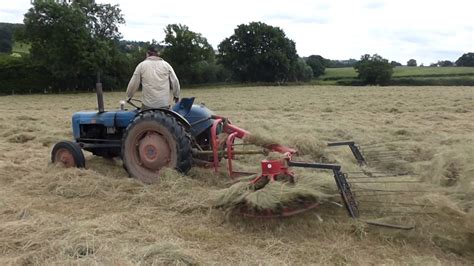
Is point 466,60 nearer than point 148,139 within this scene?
No

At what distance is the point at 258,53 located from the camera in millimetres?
51031

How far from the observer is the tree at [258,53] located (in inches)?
1964

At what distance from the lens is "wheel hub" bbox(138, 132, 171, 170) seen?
526cm

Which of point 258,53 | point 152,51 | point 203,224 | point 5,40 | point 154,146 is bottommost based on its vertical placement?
point 203,224

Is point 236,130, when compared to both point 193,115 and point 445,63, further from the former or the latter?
point 445,63

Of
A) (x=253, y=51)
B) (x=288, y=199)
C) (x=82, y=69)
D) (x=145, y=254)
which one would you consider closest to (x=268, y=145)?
(x=288, y=199)

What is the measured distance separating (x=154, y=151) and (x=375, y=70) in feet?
149

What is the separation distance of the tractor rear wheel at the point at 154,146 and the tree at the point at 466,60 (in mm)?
60983

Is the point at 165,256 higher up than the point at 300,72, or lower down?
higher up

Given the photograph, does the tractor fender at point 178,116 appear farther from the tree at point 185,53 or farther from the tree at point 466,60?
the tree at point 466,60

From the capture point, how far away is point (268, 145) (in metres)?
4.96

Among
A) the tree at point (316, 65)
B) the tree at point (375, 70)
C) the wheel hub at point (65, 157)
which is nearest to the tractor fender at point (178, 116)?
the wheel hub at point (65, 157)

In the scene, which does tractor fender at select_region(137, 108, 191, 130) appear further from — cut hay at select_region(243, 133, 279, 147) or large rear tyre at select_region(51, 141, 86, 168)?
large rear tyre at select_region(51, 141, 86, 168)

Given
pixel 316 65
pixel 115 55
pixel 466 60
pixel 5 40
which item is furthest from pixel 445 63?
pixel 5 40
